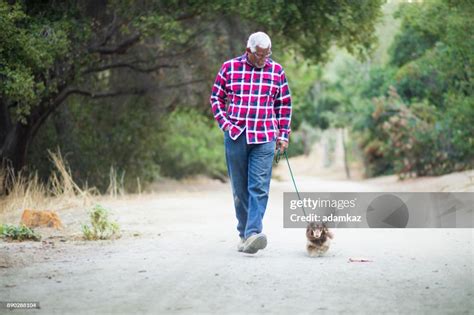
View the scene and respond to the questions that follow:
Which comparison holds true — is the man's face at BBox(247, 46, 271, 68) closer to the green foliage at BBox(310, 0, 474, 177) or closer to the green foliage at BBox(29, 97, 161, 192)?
the green foliage at BBox(310, 0, 474, 177)

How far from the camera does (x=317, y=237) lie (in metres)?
8.69

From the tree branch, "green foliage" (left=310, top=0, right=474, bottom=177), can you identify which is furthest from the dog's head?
the tree branch

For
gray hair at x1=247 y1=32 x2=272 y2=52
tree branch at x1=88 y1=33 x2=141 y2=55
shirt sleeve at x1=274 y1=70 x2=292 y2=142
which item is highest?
tree branch at x1=88 y1=33 x2=141 y2=55

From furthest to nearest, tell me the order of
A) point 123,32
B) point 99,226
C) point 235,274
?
point 123,32 → point 99,226 → point 235,274

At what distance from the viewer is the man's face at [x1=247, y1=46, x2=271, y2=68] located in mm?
8688

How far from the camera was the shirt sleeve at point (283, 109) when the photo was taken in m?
9.11

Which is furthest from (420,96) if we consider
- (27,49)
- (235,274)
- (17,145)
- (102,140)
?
(235,274)

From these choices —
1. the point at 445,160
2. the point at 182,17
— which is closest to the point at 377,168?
the point at 445,160

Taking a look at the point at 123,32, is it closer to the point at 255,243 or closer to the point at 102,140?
the point at 102,140

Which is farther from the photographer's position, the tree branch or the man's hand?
the tree branch

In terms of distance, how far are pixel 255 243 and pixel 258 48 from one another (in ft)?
6.82

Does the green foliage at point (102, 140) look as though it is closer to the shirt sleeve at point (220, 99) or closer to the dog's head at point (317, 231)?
the shirt sleeve at point (220, 99)

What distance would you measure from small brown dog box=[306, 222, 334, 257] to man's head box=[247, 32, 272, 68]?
184 cm

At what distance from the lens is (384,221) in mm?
13414
